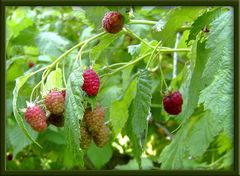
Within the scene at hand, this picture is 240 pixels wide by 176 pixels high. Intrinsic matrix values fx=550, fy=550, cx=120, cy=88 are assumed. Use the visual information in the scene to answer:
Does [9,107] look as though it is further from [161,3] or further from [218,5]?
[218,5]

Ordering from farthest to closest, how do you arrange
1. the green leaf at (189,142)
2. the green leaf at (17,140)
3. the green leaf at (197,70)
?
the green leaf at (17,140), the green leaf at (189,142), the green leaf at (197,70)

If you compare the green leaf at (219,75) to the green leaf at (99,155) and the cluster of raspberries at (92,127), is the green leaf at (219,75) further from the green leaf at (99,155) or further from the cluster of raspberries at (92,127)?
the green leaf at (99,155)

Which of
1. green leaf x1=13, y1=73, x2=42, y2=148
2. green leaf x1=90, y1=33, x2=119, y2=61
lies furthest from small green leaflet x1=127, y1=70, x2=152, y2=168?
green leaf x1=13, y1=73, x2=42, y2=148

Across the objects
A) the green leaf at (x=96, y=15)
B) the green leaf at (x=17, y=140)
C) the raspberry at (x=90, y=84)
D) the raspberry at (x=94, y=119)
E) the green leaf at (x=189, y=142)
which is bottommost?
the green leaf at (x=17, y=140)

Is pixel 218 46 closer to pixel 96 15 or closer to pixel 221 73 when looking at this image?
pixel 221 73

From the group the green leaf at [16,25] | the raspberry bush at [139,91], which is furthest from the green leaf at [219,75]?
the green leaf at [16,25]

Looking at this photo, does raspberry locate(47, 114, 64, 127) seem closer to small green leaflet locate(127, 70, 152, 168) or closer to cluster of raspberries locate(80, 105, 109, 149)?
cluster of raspberries locate(80, 105, 109, 149)
